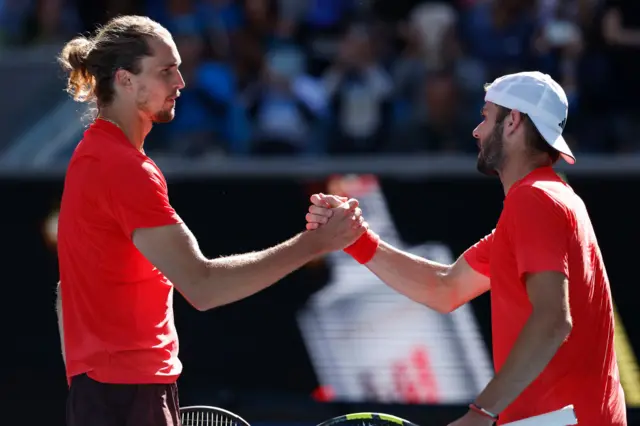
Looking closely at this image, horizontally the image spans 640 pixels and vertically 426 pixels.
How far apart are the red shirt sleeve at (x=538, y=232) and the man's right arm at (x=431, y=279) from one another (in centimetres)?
79

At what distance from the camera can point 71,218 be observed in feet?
11.1

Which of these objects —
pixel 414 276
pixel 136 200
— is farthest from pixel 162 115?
pixel 414 276

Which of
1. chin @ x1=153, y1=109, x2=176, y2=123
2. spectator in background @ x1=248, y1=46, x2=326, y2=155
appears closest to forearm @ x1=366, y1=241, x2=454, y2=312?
chin @ x1=153, y1=109, x2=176, y2=123

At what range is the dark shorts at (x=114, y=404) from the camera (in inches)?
130

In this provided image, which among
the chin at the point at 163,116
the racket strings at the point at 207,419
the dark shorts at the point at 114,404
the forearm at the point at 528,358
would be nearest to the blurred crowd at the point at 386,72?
the racket strings at the point at 207,419

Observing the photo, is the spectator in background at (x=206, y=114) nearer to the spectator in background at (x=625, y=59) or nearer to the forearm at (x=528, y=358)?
the spectator in background at (x=625, y=59)

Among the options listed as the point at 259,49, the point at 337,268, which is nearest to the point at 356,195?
the point at 337,268

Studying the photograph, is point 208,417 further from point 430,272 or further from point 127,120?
point 127,120

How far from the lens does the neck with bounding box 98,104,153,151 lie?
137 inches

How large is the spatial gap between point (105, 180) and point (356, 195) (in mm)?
2936

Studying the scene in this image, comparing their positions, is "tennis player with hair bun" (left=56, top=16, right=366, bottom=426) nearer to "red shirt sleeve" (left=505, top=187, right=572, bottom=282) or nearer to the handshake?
the handshake

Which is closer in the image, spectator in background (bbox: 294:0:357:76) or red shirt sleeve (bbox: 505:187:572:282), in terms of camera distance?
red shirt sleeve (bbox: 505:187:572:282)

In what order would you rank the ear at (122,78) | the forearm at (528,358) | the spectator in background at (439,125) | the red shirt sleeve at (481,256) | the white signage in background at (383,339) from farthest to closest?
the spectator in background at (439,125)
the white signage in background at (383,339)
the red shirt sleeve at (481,256)
the ear at (122,78)
the forearm at (528,358)

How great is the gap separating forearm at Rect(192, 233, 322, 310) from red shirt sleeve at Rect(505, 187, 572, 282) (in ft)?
2.45
